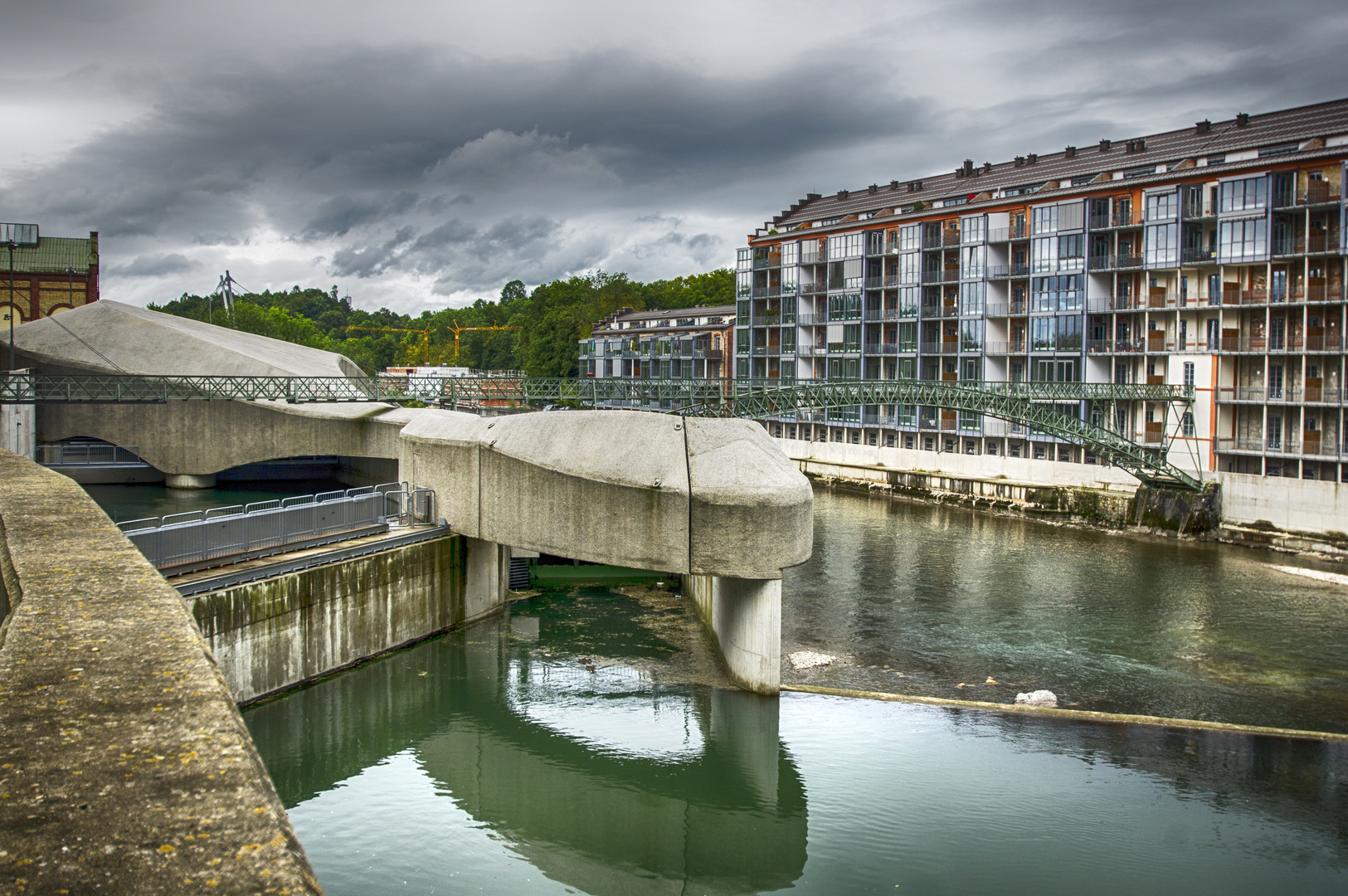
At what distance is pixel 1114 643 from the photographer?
1229 inches

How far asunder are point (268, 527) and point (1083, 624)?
26401 millimetres

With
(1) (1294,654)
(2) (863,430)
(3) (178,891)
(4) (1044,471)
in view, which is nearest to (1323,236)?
(4) (1044,471)

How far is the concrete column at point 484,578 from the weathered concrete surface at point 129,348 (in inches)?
1161

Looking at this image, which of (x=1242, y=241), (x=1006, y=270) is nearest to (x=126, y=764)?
(x=1242, y=241)

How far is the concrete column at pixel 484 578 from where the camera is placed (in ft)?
108

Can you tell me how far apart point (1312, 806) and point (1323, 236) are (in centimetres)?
4255

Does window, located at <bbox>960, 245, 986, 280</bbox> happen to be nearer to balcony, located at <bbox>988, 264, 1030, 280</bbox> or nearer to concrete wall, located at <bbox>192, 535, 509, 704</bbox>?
balcony, located at <bbox>988, 264, 1030, 280</bbox>

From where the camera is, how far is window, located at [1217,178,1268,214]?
53.2 meters

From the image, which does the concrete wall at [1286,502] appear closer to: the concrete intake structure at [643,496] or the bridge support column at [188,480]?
the concrete intake structure at [643,496]

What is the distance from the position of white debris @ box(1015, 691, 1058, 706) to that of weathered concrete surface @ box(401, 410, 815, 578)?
22.0 ft

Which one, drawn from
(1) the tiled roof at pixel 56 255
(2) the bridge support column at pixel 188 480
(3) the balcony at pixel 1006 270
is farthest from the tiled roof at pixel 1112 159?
(1) the tiled roof at pixel 56 255

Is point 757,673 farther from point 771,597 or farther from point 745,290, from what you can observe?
point 745,290

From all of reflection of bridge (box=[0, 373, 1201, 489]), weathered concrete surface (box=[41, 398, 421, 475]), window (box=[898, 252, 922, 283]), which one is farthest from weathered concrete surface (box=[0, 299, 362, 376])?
window (box=[898, 252, 922, 283])

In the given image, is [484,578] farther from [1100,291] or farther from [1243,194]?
[1100,291]
